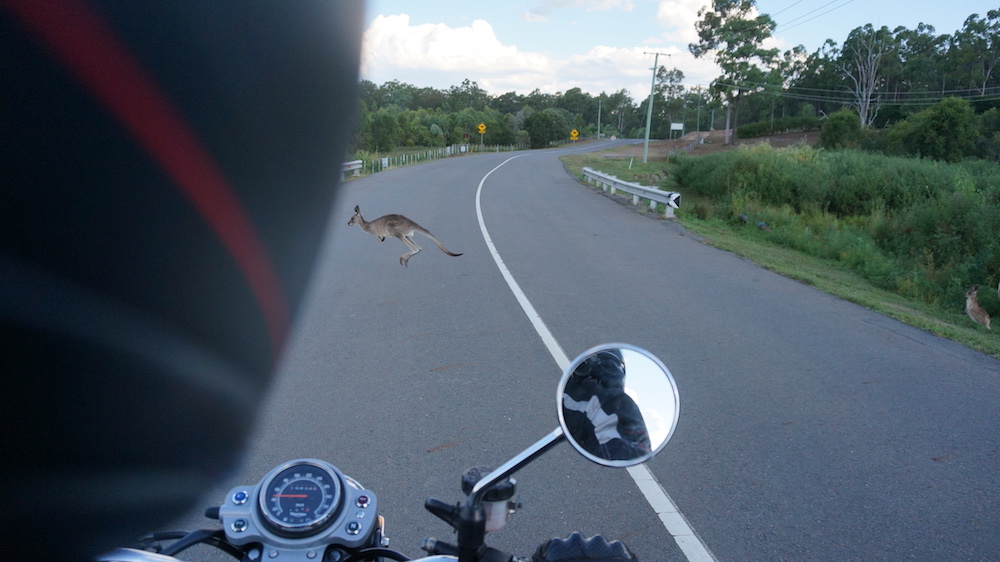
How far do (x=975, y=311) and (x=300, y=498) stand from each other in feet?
34.1

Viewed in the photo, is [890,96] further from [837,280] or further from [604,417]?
[604,417]

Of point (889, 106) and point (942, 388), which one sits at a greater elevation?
point (889, 106)

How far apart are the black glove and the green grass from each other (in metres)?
7.52

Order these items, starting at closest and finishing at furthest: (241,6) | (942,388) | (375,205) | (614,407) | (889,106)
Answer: (614,407) → (942,388) → (241,6) → (375,205) → (889,106)

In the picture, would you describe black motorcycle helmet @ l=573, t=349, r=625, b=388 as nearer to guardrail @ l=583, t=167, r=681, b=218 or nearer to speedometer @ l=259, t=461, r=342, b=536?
speedometer @ l=259, t=461, r=342, b=536

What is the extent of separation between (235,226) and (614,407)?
32.9 ft

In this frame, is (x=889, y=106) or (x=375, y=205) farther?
(x=889, y=106)

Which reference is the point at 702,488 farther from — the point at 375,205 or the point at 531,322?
the point at 375,205

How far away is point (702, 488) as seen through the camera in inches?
157

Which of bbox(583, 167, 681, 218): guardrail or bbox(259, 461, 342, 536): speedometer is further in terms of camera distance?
bbox(583, 167, 681, 218): guardrail

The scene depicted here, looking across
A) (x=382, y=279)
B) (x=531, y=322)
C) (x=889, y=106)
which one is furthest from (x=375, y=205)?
(x=889, y=106)

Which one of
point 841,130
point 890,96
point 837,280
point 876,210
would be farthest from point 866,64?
point 837,280

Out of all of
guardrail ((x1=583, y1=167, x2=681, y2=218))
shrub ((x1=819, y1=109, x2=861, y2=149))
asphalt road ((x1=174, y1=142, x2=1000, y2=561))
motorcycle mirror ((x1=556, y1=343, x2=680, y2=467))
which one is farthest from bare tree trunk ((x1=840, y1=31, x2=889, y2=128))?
motorcycle mirror ((x1=556, y1=343, x2=680, y2=467))

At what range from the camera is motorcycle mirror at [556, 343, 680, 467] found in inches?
59.7
